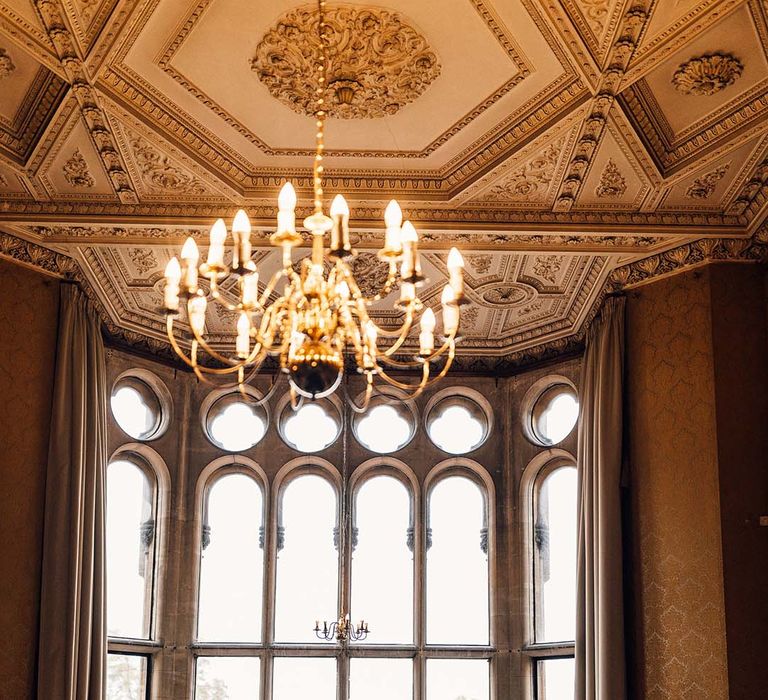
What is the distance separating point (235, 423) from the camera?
43.1 feet

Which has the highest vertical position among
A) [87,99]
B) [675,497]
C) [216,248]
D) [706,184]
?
[87,99]

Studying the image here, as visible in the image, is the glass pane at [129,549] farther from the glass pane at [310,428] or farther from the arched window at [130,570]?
the glass pane at [310,428]

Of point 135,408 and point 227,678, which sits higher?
point 135,408

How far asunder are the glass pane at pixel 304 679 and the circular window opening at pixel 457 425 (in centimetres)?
259

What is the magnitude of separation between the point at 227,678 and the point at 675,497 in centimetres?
503

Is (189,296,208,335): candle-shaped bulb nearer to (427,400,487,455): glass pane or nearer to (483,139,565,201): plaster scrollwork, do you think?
(483,139,565,201): plaster scrollwork

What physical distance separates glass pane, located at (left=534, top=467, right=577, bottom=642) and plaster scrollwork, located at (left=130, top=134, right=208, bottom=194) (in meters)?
5.07

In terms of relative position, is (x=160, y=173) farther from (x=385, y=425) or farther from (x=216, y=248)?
(x=385, y=425)

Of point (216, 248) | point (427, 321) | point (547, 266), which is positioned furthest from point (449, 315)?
point (547, 266)

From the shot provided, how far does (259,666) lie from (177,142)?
226 inches

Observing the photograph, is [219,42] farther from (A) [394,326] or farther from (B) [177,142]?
(A) [394,326]

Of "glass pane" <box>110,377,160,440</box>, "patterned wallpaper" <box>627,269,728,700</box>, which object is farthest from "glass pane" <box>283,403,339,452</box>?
"patterned wallpaper" <box>627,269,728,700</box>

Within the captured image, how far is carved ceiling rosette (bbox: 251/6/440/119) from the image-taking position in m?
7.95

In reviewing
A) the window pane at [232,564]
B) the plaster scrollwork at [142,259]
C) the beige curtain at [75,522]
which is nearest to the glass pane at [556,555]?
the window pane at [232,564]
